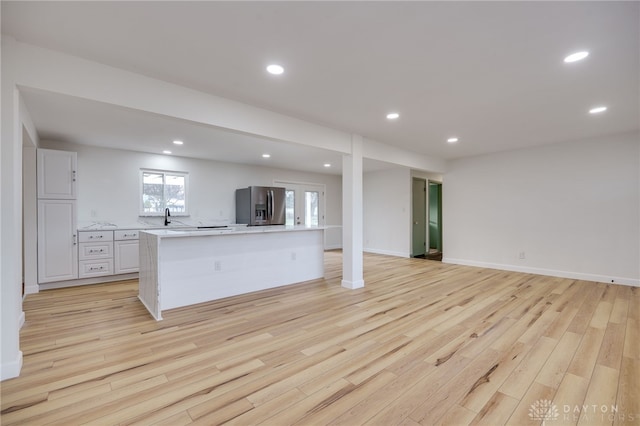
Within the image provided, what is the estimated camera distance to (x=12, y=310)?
200 centimetres

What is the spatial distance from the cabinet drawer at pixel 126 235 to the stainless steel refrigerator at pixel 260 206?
2.18 metres

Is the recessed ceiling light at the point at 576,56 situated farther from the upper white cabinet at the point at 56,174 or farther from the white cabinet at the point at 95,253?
the white cabinet at the point at 95,253

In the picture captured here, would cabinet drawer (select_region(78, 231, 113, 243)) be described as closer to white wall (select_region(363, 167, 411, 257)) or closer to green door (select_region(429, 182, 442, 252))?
white wall (select_region(363, 167, 411, 257))

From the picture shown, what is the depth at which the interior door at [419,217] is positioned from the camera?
24.7 ft

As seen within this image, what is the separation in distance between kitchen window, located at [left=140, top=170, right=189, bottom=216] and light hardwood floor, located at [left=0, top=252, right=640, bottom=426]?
2.25 metres

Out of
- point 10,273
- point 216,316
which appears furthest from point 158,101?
point 216,316

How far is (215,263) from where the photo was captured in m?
3.77

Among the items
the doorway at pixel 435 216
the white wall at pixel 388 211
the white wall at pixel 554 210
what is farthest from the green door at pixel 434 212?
the white wall at pixel 554 210

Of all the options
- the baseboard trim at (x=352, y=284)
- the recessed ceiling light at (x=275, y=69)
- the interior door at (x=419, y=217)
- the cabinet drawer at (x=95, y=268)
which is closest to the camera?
the recessed ceiling light at (x=275, y=69)

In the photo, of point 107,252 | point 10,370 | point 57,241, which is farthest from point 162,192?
point 10,370

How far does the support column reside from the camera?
4375 millimetres

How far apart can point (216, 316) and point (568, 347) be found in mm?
3388

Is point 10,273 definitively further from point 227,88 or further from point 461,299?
point 461,299

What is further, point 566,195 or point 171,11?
Answer: point 566,195
